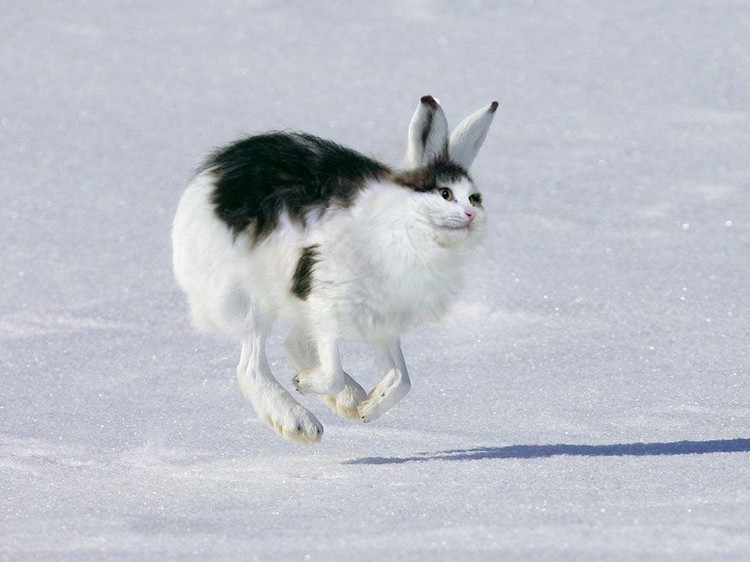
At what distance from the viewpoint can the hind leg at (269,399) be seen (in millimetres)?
5801

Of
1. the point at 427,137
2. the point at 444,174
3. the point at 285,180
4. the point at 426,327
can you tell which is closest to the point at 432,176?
the point at 444,174

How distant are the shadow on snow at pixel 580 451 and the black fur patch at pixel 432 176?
1123mm

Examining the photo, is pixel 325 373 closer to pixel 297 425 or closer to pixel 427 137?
pixel 297 425

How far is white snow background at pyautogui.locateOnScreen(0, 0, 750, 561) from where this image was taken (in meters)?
5.21

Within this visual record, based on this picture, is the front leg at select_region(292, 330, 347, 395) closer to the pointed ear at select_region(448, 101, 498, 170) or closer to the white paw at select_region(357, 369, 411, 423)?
the white paw at select_region(357, 369, 411, 423)

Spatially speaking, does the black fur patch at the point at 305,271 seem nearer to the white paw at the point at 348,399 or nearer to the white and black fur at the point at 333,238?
the white and black fur at the point at 333,238

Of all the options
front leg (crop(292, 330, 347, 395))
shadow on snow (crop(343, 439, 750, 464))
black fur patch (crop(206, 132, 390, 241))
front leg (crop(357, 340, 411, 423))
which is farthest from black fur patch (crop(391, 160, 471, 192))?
shadow on snow (crop(343, 439, 750, 464))

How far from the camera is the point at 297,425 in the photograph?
5801 mm

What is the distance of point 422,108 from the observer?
5.39 metres

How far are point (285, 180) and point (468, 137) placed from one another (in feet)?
2.04

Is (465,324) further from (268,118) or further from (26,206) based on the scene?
(268,118)

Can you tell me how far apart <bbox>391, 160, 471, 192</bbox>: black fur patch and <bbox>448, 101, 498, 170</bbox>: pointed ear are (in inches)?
2.5

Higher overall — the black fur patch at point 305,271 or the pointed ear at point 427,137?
the pointed ear at point 427,137

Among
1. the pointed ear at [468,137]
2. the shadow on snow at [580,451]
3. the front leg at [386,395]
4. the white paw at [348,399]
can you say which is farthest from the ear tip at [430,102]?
the shadow on snow at [580,451]
